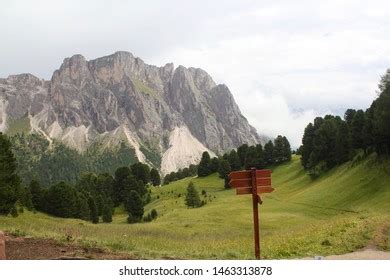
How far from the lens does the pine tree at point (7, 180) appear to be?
5997 cm

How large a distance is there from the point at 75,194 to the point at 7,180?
130 ft

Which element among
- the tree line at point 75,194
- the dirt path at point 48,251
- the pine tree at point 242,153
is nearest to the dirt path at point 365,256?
the dirt path at point 48,251

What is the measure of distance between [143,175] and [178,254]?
161860 mm

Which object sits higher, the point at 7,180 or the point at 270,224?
the point at 7,180

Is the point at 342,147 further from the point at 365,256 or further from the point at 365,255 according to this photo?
the point at 365,256

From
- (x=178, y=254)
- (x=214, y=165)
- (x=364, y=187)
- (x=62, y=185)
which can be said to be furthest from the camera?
(x=214, y=165)

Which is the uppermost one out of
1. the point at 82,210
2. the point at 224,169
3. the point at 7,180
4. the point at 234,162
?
the point at 7,180

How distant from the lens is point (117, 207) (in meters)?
148

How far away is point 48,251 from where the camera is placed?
18281 millimetres

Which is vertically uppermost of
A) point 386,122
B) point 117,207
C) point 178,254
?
point 386,122

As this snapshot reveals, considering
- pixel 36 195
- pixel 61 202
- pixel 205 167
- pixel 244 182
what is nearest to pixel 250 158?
pixel 205 167

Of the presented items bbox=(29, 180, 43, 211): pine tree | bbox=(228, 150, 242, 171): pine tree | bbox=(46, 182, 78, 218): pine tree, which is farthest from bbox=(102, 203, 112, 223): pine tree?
bbox=(228, 150, 242, 171): pine tree

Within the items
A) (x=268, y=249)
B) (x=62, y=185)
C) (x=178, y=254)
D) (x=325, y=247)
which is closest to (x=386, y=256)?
(x=325, y=247)
